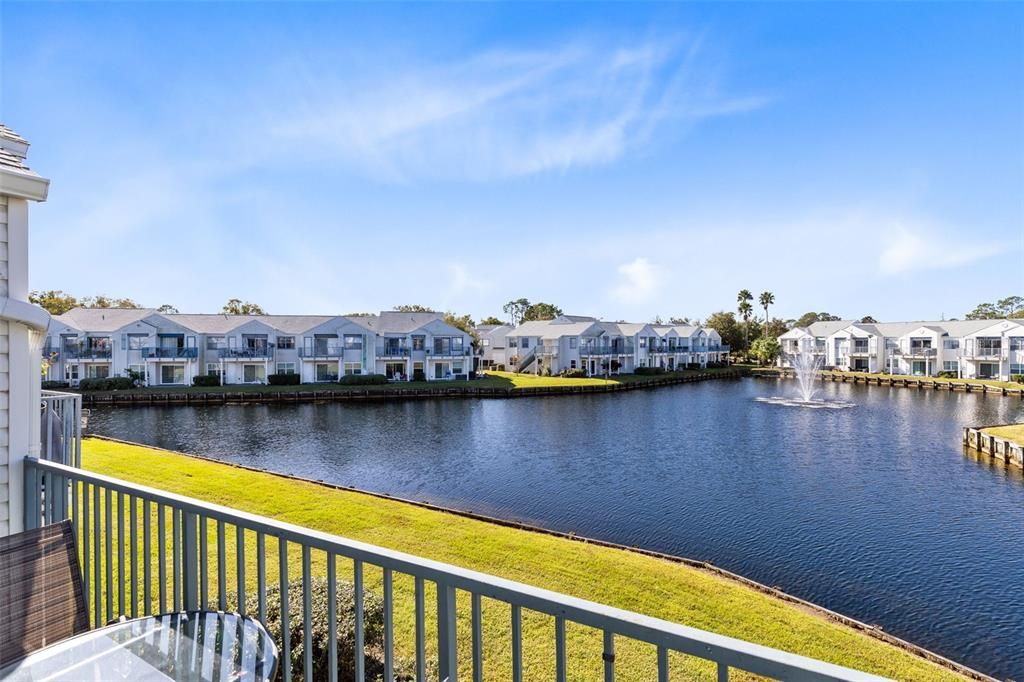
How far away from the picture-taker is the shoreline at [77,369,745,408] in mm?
37219

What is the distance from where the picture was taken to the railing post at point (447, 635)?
210 cm

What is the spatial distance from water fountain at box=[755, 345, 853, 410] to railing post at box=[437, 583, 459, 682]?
43052 mm

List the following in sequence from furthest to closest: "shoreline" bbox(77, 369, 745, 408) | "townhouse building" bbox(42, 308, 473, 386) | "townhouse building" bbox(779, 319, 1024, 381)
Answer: "townhouse building" bbox(779, 319, 1024, 381) → "townhouse building" bbox(42, 308, 473, 386) → "shoreline" bbox(77, 369, 745, 408)

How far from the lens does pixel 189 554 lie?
3041 mm

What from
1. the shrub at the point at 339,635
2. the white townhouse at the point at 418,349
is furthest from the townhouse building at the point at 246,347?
the shrub at the point at 339,635

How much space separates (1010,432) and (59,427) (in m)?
36.2

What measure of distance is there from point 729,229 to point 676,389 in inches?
761

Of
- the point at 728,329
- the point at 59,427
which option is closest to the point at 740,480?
the point at 59,427

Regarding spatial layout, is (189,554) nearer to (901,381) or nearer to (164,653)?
(164,653)

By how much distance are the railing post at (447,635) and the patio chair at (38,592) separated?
2.69 metres

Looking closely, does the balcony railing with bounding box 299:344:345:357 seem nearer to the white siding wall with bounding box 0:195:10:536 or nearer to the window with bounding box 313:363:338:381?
the window with bounding box 313:363:338:381

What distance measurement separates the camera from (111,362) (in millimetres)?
43875

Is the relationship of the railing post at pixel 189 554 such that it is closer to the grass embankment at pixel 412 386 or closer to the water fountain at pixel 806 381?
the grass embankment at pixel 412 386

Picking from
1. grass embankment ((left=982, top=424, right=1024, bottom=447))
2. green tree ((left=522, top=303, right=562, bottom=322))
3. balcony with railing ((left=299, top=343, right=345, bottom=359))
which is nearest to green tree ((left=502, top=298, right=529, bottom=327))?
green tree ((left=522, top=303, right=562, bottom=322))
